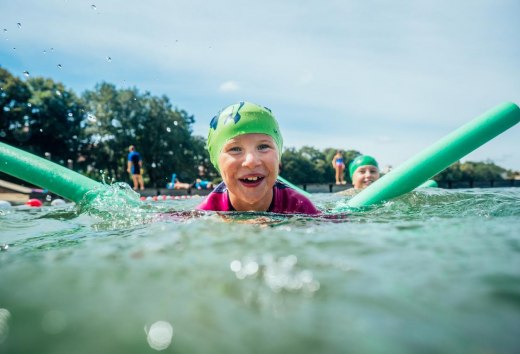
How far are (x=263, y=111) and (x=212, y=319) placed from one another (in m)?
3.07

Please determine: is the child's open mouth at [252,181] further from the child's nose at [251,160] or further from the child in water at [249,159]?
the child's nose at [251,160]

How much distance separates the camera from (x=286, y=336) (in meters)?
0.84

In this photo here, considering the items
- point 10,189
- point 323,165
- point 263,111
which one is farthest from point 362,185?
point 323,165

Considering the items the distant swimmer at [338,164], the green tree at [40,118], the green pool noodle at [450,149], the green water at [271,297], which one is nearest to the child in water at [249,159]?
the green pool noodle at [450,149]

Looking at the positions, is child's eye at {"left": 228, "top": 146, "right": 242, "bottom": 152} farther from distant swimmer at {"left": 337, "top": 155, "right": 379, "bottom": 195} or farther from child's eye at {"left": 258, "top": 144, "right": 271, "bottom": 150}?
distant swimmer at {"left": 337, "top": 155, "right": 379, "bottom": 195}

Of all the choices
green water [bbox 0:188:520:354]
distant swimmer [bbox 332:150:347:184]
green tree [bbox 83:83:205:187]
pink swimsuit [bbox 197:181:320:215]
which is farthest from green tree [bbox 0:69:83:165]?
green water [bbox 0:188:520:354]

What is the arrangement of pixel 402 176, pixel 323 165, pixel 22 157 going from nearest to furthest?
pixel 402 176 < pixel 22 157 < pixel 323 165

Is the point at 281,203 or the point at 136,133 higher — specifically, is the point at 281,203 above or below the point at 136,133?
below

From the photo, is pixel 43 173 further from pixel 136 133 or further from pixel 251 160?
pixel 136 133

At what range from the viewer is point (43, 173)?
170 inches

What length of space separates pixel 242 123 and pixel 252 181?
59 cm

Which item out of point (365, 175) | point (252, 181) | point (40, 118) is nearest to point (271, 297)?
point (252, 181)

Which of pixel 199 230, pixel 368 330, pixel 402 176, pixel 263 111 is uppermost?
pixel 263 111

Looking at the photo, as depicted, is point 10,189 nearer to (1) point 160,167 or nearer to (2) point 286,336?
(2) point 286,336
